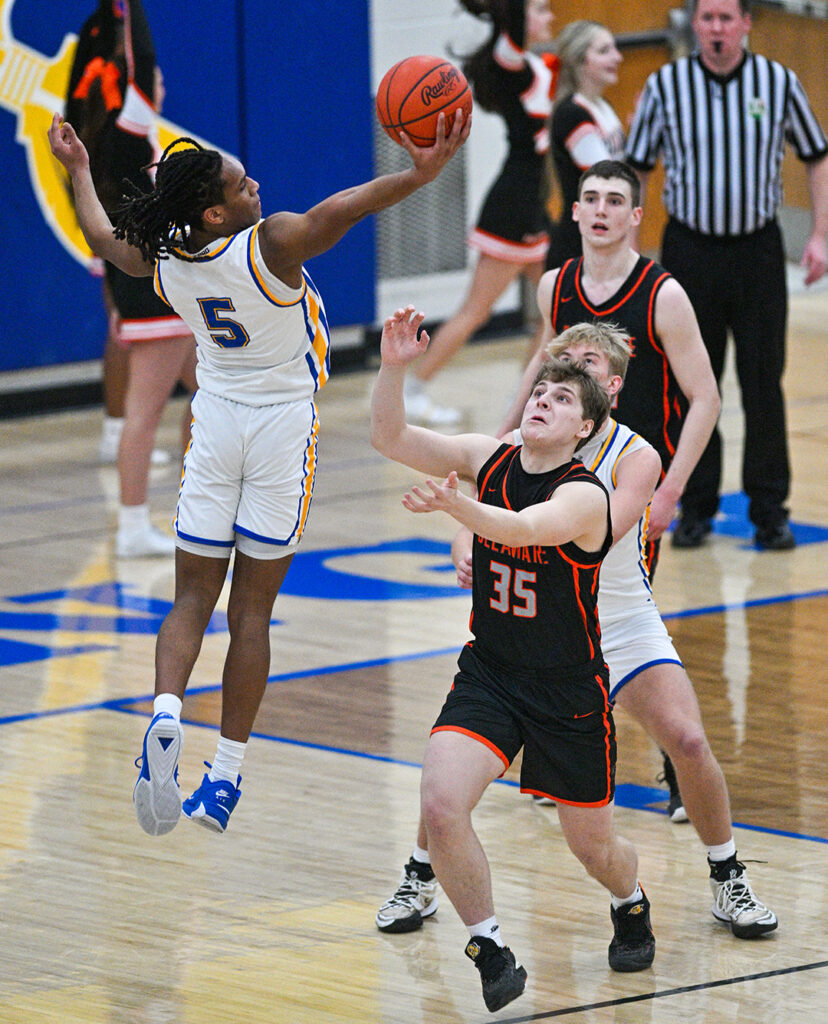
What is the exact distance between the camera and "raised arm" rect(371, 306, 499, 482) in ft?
13.5

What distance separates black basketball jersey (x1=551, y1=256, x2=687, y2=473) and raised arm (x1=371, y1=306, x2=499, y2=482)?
3.89 feet

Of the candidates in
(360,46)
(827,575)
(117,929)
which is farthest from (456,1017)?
(360,46)

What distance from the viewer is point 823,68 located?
15.4 metres

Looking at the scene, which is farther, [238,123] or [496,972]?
[238,123]

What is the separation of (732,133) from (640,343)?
3.09 m

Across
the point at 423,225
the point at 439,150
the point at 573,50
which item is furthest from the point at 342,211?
the point at 423,225

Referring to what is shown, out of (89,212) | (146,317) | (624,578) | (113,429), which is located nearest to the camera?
(624,578)

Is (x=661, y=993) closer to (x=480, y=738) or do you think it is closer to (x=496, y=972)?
(x=496, y=972)

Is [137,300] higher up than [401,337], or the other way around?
[401,337]

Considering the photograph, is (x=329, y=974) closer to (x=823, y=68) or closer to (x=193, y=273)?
(x=193, y=273)

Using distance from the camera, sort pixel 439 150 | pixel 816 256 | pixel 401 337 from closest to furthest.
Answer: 1. pixel 401 337
2. pixel 439 150
3. pixel 816 256

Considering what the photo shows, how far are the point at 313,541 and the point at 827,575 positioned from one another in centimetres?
227

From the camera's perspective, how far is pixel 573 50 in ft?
29.1

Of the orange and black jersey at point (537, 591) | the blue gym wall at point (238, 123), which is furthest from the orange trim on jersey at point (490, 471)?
the blue gym wall at point (238, 123)
